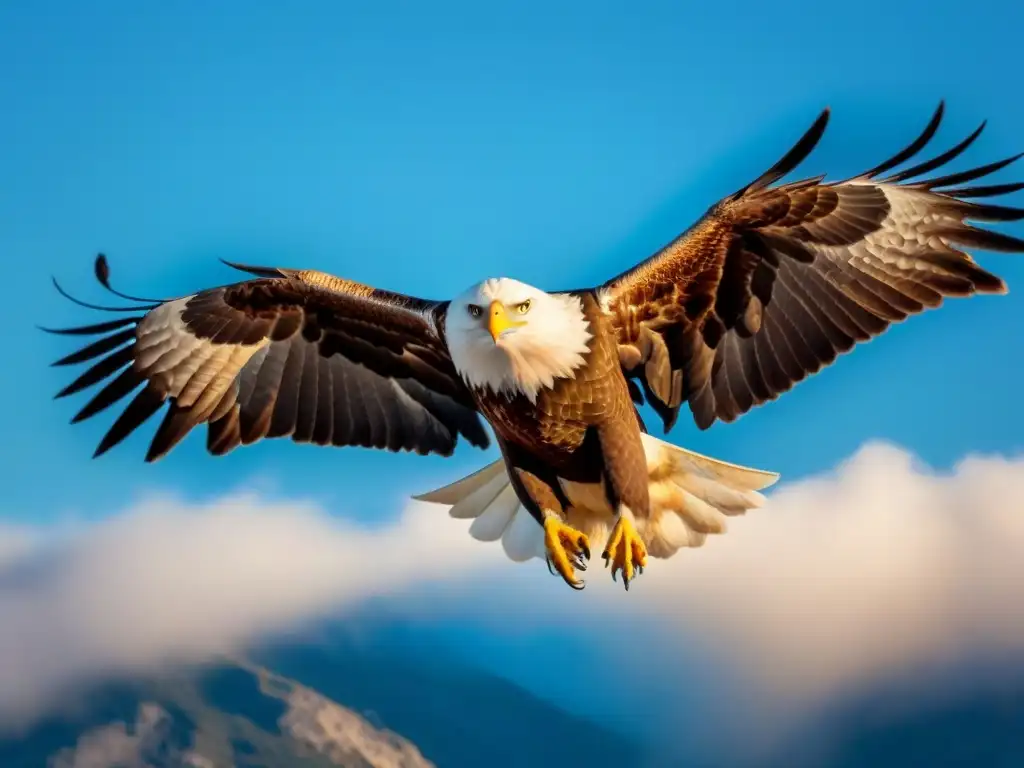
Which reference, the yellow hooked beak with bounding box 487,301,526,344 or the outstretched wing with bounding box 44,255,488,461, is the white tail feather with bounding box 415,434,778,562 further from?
the yellow hooked beak with bounding box 487,301,526,344

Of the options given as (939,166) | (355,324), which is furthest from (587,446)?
(939,166)

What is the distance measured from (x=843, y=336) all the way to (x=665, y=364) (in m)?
0.98

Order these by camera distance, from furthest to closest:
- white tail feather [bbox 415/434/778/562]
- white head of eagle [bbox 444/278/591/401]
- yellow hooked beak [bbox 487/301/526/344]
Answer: white tail feather [bbox 415/434/778/562]
white head of eagle [bbox 444/278/591/401]
yellow hooked beak [bbox 487/301/526/344]

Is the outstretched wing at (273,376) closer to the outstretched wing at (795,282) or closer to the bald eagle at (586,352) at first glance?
the bald eagle at (586,352)

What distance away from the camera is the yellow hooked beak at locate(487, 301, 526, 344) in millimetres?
6820

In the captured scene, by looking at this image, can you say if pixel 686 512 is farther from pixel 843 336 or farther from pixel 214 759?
pixel 214 759

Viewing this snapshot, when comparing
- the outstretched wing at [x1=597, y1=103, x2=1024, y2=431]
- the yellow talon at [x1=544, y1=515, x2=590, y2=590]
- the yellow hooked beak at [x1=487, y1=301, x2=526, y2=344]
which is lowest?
the yellow talon at [x1=544, y1=515, x2=590, y2=590]

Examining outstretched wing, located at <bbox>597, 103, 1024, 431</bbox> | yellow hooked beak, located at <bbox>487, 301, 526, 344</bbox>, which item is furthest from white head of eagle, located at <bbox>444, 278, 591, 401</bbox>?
outstretched wing, located at <bbox>597, 103, 1024, 431</bbox>

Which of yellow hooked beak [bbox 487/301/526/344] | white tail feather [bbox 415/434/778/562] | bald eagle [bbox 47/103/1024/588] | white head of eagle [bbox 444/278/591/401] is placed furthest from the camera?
white tail feather [bbox 415/434/778/562]

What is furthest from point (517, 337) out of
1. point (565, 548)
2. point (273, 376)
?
point (273, 376)

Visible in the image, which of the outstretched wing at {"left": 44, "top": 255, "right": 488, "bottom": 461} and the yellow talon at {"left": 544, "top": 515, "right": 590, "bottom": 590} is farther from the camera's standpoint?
the outstretched wing at {"left": 44, "top": 255, "right": 488, "bottom": 461}

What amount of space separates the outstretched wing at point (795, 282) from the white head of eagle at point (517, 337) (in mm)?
345

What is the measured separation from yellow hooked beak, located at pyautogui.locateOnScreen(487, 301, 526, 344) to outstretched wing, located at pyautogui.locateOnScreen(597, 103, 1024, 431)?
708 mm

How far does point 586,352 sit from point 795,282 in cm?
136
